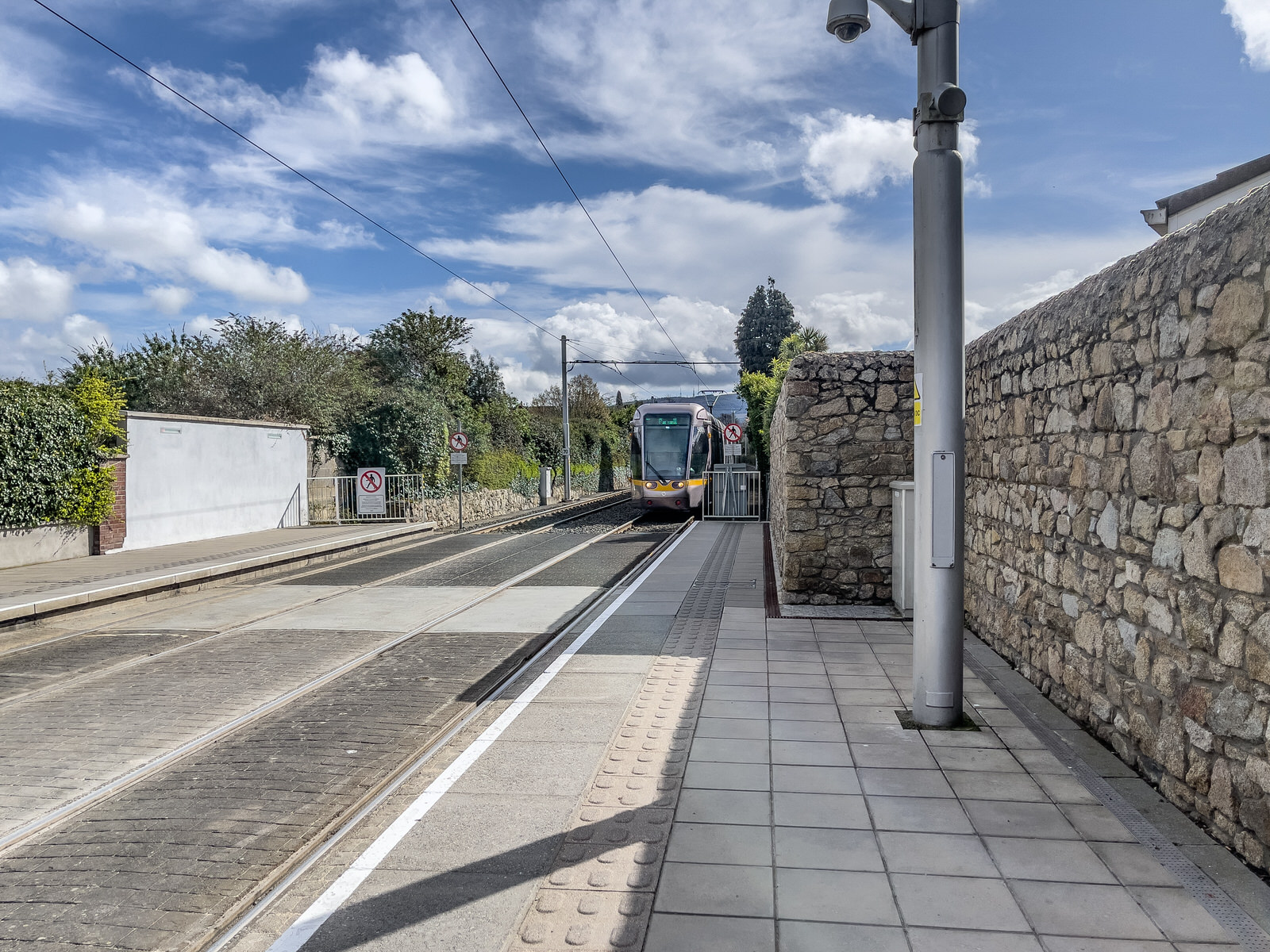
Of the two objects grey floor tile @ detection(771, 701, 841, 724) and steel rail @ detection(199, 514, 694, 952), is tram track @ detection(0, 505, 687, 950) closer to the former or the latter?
steel rail @ detection(199, 514, 694, 952)

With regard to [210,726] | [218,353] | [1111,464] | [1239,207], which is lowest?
[210,726]

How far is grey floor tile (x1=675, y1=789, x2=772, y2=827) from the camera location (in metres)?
3.72

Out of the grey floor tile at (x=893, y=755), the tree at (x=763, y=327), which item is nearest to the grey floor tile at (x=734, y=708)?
the grey floor tile at (x=893, y=755)

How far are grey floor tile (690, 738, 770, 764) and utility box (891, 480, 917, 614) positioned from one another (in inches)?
155

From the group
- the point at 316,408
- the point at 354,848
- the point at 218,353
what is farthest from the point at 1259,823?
the point at 218,353

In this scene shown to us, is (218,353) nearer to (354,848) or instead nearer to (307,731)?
(307,731)

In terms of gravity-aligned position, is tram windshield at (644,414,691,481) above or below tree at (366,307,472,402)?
below

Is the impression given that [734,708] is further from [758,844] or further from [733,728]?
[758,844]

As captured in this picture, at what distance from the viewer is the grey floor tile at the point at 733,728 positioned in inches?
190

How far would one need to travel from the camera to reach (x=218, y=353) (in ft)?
79.8

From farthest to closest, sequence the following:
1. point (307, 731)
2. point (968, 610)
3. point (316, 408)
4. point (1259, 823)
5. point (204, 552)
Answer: point (316, 408) < point (204, 552) < point (968, 610) < point (307, 731) < point (1259, 823)

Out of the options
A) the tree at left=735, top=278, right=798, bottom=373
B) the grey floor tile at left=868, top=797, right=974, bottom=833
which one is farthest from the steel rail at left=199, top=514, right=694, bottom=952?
the tree at left=735, top=278, right=798, bottom=373

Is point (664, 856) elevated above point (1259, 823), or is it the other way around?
point (1259, 823)

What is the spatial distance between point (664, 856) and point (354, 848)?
1357 mm
